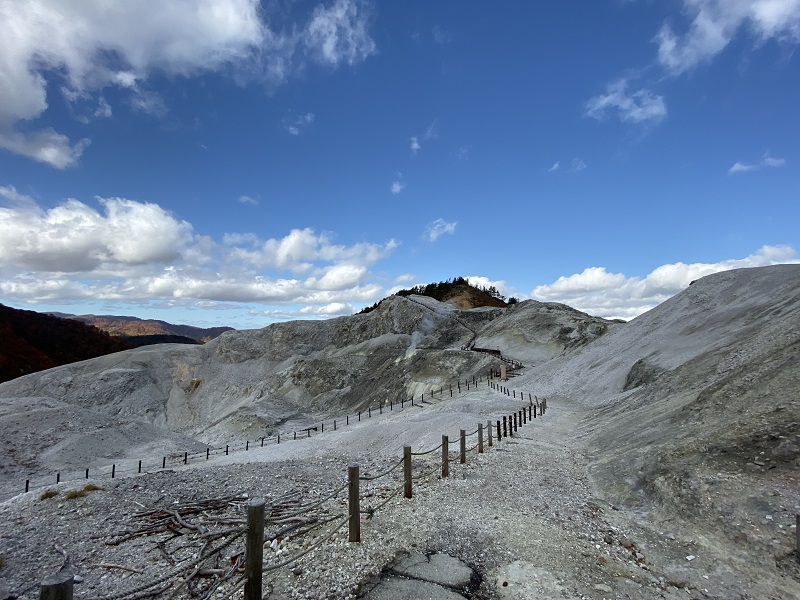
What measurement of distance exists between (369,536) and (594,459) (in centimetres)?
1013

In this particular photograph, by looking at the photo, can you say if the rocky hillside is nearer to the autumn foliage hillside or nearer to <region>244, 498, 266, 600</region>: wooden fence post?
<region>244, 498, 266, 600</region>: wooden fence post

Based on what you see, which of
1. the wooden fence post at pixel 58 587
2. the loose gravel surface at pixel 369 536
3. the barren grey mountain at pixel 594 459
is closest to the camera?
the wooden fence post at pixel 58 587

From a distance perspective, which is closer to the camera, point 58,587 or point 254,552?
point 58,587

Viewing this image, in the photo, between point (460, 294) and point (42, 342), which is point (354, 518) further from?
point (42, 342)

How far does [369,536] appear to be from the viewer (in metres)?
8.74

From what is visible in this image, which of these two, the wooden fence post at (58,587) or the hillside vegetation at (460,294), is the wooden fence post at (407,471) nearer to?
the wooden fence post at (58,587)

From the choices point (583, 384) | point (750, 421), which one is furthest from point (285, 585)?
point (583, 384)

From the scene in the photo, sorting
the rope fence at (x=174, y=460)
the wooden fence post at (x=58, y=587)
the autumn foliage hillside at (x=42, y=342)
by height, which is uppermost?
the autumn foliage hillside at (x=42, y=342)

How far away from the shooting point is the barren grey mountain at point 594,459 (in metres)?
7.50

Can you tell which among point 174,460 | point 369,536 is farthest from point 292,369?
point 369,536

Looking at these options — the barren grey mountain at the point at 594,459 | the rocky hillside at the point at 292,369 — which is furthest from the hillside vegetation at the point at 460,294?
the barren grey mountain at the point at 594,459

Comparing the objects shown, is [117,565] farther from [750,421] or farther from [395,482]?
[750,421]

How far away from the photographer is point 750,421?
1180 cm

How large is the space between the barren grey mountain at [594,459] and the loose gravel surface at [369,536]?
2.4 inches
